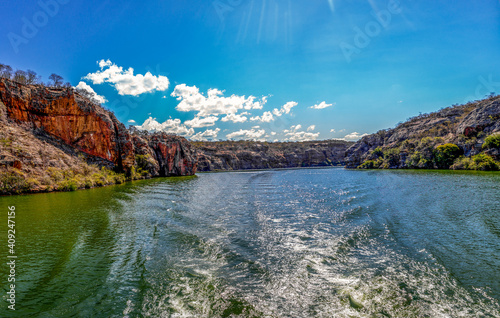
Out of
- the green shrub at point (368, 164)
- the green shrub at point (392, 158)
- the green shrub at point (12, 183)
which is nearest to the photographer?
the green shrub at point (12, 183)

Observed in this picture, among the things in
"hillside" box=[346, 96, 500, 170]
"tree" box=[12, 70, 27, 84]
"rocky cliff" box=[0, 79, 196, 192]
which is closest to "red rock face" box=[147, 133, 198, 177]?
"rocky cliff" box=[0, 79, 196, 192]

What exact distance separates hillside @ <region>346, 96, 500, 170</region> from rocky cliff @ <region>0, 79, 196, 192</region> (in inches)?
3889

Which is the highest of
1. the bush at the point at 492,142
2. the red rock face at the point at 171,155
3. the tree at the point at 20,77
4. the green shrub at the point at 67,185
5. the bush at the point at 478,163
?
the tree at the point at 20,77

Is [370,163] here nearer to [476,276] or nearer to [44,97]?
[476,276]

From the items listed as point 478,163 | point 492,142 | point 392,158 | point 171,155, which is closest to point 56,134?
point 171,155

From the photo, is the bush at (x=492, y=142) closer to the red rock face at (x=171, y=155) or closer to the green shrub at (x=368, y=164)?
the green shrub at (x=368, y=164)

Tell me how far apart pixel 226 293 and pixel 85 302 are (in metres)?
4.42

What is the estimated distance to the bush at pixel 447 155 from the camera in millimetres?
72875

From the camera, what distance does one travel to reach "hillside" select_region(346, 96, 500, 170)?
62.4m

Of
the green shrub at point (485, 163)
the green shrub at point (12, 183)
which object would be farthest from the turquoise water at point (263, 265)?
the green shrub at point (485, 163)

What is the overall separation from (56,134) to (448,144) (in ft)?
377

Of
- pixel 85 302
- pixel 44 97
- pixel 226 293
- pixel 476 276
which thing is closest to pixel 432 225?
pixel 476 276

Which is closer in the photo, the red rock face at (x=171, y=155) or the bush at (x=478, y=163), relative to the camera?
the bush at (x=478, y=163)

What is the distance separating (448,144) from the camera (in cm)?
7519
